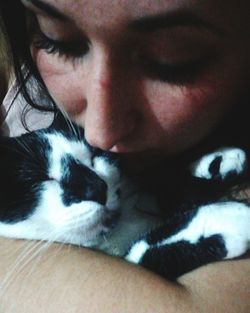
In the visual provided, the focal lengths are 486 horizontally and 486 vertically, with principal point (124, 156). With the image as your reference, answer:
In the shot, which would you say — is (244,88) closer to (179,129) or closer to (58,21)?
(179,129)

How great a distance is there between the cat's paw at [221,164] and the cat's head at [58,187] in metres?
0.16

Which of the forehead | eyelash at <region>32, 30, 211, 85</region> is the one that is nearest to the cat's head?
eyelash at <region>32, 30, 211, 85</region>

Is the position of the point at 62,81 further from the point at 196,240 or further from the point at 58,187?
the point at 196,240

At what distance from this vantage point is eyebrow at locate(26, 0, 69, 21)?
625 mm

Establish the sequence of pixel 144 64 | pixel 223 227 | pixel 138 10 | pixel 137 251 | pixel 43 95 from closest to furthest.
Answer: pixel 138 10 → pixel 144 64 → pixel 223 227 → pixel 137 251 → pixel 43 95

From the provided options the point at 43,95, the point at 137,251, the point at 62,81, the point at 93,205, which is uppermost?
the point at 62,81

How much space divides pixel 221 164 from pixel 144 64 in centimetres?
32

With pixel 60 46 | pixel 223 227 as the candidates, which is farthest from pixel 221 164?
pixel 60 46

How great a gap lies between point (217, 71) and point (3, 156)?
0.45 meters

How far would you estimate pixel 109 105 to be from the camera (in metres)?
0.70

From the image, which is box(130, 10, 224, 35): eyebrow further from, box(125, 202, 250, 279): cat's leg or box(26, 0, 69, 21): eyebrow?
box(125, 202, 250, 279): cat's leg

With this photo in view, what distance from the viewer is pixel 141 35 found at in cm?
62

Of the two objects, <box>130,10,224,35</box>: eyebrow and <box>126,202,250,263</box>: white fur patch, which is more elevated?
<box>130,10,224,35</box>: eyebrow

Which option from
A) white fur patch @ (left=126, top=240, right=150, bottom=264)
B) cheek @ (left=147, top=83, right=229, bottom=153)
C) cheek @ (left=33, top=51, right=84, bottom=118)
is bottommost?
white fur patch @ (left=126, top=240, right=150, bottom=264)
